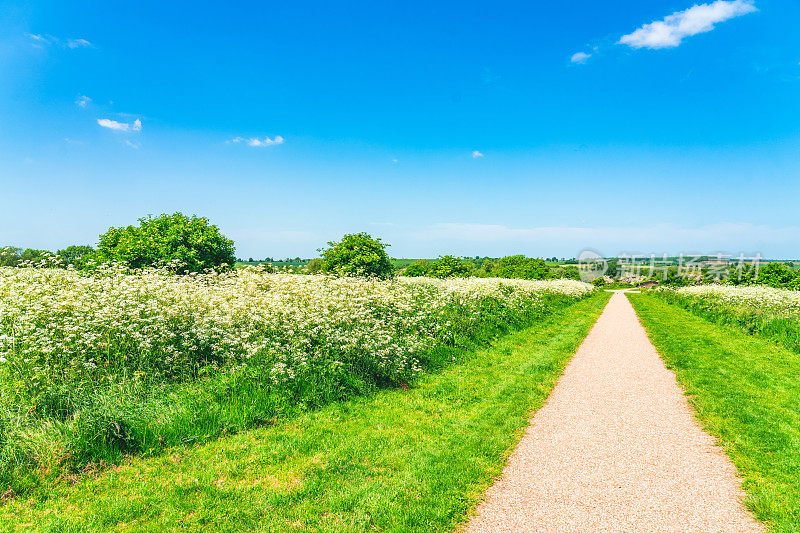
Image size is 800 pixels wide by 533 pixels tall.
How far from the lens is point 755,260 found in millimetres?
46781

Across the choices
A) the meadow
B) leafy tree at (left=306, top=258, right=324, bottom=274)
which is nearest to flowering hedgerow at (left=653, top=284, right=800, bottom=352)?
the meadow

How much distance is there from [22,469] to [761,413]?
35.4ft

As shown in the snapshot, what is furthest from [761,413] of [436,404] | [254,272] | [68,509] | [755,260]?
[755,260]

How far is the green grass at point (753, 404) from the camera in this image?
4.62 metres

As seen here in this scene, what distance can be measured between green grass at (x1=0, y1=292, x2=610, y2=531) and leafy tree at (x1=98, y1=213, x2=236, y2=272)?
14548 millimetres

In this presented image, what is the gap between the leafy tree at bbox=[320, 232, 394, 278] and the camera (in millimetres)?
19938

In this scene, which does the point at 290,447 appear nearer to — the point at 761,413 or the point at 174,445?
the point at 174,445

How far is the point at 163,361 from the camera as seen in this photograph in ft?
23.4

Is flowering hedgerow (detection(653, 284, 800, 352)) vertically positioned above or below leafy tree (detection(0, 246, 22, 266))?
below

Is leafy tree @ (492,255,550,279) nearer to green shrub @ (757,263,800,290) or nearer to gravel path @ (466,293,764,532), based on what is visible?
green shrub @ (757,263,800,290)

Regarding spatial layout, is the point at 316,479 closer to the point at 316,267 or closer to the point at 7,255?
the point at 7,255

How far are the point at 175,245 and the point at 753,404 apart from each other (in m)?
21.4

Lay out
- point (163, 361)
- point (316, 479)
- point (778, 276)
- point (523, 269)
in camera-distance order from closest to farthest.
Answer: point (316, 479)
point (163, 361)
point (778, 276)
point (523, 269)

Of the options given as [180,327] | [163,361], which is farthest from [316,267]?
[163,361]
